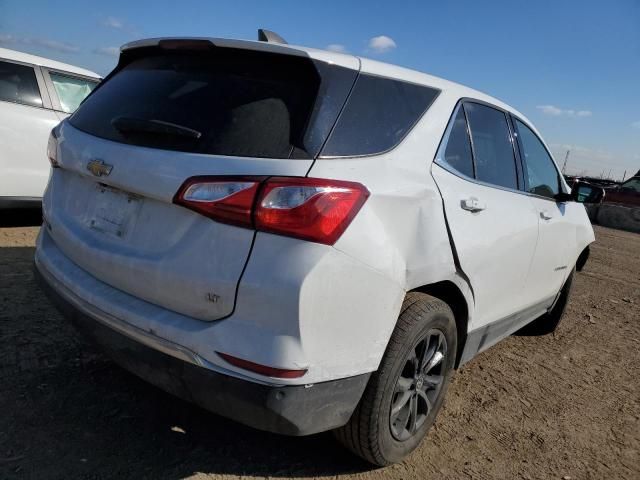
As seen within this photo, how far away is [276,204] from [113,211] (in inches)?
30.2

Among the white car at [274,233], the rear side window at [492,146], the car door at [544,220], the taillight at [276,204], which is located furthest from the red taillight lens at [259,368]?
the car door at [544,220]

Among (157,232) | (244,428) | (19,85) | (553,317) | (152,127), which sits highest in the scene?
(152,127)

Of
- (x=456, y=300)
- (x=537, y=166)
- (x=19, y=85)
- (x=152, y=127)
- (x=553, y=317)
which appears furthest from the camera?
(x=19, y=85)

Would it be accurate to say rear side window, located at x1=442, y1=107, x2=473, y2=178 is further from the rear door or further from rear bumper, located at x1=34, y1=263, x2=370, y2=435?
rear bumper, located at x1=34, y1=263, x2=370, y2=435

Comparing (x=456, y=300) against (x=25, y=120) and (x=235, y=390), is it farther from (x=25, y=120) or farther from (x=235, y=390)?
(x=25, y=120)

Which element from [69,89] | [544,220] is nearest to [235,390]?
[544,220]

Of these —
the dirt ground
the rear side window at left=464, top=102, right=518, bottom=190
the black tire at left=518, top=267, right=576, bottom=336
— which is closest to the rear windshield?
the rear side window at left=464, top=102, right=518, bottom=190

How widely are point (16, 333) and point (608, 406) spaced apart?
12.4ft

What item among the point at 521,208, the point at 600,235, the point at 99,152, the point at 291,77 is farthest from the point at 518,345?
the point at 600,235

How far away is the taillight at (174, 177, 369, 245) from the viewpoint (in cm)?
183

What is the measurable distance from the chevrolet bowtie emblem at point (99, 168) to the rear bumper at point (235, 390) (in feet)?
1.83

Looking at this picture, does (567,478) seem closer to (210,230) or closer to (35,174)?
(210,230)

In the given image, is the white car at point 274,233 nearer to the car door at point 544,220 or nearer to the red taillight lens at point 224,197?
Answer: the red taillight lens at point 224,197

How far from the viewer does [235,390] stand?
6.11 ft
